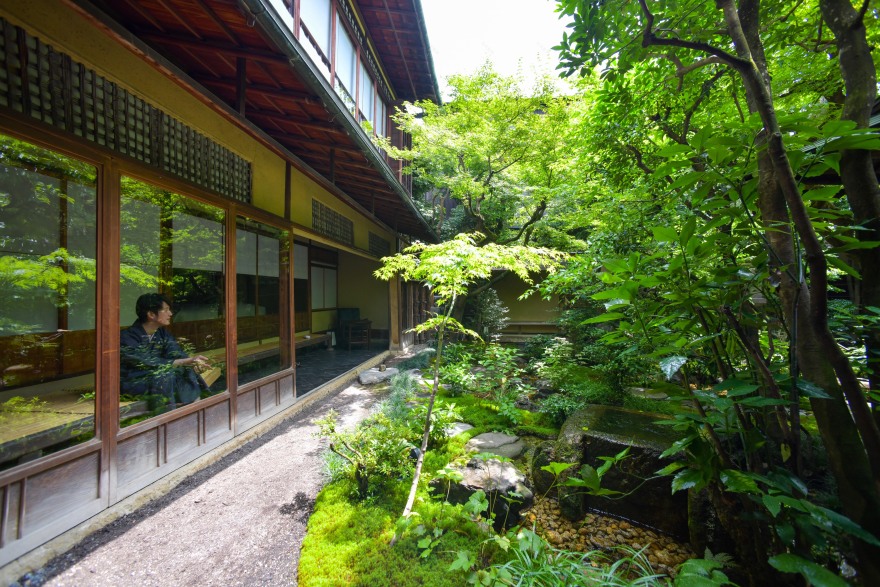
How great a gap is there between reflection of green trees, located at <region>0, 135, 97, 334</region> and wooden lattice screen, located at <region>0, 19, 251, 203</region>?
0.29 metres

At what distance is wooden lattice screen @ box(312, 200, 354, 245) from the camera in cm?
630

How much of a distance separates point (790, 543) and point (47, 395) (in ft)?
14.3

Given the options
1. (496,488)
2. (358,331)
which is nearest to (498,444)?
(496,488)

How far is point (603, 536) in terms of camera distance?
3.04 metres

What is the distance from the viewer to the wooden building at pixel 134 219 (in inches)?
94.9

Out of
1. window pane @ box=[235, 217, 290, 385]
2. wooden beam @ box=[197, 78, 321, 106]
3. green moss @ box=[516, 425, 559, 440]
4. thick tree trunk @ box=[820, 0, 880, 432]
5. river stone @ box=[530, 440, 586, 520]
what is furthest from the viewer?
window pane @ box=[235, 217, 290, 385]

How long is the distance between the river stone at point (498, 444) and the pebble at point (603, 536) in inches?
25.2

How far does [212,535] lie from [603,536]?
3247 mm

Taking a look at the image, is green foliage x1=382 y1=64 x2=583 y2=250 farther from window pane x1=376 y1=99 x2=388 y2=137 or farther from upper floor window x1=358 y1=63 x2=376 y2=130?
upper floor window x1=358 y1=63 x2=376 y2=130

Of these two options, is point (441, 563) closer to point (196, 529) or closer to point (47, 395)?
point (196, 529)

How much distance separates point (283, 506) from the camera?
300 cm

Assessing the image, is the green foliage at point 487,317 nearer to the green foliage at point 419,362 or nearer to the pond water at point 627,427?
the green foliage at point 419,362

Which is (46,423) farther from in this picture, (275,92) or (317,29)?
(317,29)

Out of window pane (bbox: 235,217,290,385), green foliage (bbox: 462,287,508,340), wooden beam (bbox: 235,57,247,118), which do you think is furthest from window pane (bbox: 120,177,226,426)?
green foliage (bbox: 462,287,508,340)
